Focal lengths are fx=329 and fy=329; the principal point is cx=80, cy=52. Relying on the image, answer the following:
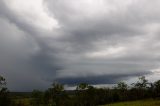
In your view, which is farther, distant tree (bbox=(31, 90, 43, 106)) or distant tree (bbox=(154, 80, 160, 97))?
distant tree (bbox=(31, 90, 43, 106))

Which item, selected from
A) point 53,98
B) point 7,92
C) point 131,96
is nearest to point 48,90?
point 53,98

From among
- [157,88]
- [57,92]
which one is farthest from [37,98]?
[157,88]

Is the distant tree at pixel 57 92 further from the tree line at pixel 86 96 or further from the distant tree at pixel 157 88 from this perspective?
the distant tree at pixel 157 88

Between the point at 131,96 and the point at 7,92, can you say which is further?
the point at 131,96

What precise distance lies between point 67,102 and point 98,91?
19.9 m

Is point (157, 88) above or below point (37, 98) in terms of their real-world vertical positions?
above

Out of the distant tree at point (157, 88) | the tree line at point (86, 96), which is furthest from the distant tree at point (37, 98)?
the distant tree at point (157, 88)

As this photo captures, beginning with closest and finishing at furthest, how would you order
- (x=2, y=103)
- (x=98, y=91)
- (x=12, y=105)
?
(x=2, y=103) → (x=12, y=105) → (x=98, y=91)

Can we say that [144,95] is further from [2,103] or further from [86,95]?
[2,103]

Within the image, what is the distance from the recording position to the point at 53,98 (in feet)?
470

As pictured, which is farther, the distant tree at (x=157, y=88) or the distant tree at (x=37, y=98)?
the distant tree at (x=37, y=98)

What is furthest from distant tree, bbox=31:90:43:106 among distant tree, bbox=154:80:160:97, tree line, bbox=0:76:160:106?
distant tree, bbox=154:80:160:97

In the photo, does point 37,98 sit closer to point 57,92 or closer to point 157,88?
point 57,92

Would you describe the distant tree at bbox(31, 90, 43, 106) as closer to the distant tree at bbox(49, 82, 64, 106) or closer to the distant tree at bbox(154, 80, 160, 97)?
the distant tree at bbox(49, 82, 64, 106)
